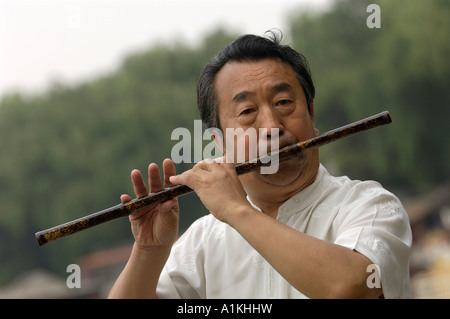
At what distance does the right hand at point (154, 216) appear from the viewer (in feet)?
7.44

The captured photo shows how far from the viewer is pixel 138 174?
2264 millimetres

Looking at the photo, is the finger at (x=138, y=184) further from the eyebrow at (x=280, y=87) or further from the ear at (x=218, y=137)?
the eyebrow at (x=280, y=87)

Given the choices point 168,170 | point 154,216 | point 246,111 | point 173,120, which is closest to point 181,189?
point 168,170

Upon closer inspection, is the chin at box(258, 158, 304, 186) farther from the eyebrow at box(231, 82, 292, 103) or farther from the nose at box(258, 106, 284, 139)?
the eyebrow at box(231, 82, 292, 103)

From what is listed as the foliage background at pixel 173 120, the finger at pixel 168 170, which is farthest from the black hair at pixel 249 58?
the foliage background at pixel 173 120

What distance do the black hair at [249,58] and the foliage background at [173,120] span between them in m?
19.3

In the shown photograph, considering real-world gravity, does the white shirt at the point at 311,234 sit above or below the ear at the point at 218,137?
below

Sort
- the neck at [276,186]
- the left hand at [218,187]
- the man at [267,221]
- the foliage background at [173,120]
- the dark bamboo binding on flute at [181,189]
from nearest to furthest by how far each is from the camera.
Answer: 1. the man at [267,221]
2. the left hand at [218,187]
3. the dark bamboo binding on flute at [181,189]
4. the neck at [276,186]
5. the foliage background at [173,120]

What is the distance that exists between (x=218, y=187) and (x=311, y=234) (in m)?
0.53

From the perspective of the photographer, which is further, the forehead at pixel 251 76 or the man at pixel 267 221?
the forehead at pixel 251 76

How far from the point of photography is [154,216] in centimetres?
238
